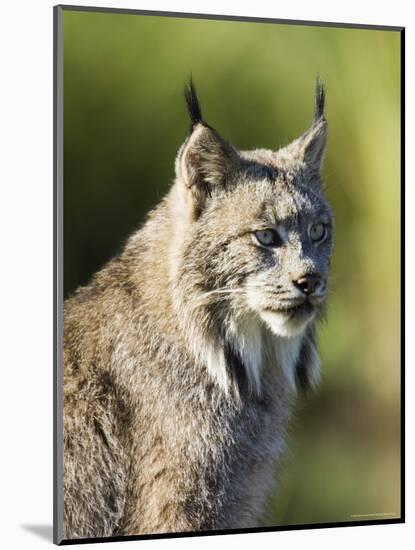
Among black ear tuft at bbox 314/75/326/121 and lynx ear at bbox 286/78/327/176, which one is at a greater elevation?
black ear tuft at bbox 314/75/326/121

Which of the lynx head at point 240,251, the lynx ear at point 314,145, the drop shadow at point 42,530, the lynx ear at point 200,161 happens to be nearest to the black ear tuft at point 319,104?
the lynx ear at point 314,145

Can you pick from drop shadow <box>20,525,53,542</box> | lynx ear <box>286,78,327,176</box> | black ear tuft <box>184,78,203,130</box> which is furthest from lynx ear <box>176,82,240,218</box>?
drop shadow <box>20,525,53,542</box>

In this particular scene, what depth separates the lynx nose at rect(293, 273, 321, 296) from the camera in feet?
15.9

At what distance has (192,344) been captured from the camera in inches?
195

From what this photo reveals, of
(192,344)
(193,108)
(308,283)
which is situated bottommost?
(192,344)

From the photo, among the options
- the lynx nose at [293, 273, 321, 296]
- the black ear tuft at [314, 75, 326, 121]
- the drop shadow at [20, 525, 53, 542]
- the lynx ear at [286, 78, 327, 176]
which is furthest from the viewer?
the black ear tuft at [314, 75, 326, 121]

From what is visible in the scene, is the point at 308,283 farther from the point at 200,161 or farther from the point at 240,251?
the point at 200,161

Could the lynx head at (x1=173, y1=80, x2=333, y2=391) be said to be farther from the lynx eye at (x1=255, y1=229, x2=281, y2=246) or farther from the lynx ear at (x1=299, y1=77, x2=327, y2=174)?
the lynx ear at (x1=299, y1=77, x2=327, y2=174)

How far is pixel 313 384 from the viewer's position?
17.8 feet

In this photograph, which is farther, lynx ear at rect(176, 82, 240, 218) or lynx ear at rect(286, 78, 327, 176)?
lynx ear at rect(286, 78, 327, 176)

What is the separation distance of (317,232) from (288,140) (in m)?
0.58

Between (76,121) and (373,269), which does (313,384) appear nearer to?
(373,269)

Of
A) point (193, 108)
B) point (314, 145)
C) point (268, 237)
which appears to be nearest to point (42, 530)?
point (268, 237)

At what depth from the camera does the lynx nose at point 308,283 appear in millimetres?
4844
